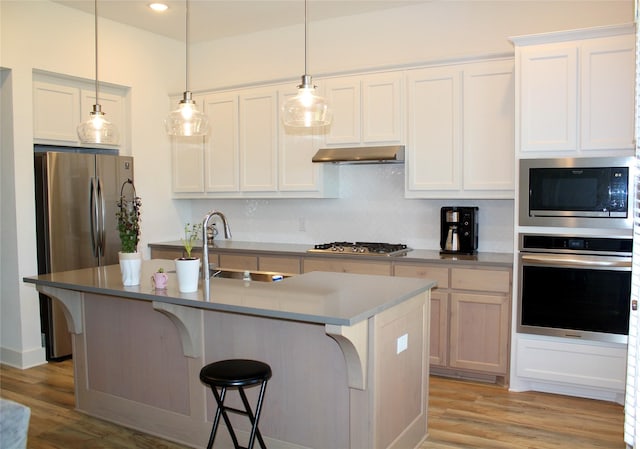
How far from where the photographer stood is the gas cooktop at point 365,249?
4.43m

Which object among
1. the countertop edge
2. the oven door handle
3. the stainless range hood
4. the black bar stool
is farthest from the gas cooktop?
the black bar stool

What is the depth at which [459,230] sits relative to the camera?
4520 mm

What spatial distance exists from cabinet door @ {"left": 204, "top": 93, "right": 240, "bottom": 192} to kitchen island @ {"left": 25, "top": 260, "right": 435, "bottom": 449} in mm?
2035

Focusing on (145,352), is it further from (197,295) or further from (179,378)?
(197,295)

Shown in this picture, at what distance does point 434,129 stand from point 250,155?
1829 mm

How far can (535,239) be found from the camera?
379 centimetres

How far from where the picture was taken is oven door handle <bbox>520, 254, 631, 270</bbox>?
3543 millimetres

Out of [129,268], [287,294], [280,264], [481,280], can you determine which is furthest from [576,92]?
[129,268]

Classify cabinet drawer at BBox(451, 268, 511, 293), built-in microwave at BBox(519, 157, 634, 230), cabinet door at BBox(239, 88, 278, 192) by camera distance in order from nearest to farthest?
built-in microwave at BBox(519, 157, 634, 230) → cabinet drawer at BBox(451, 268, 511, 293) → cabinet door at BBox(239, 88, 278, 192)

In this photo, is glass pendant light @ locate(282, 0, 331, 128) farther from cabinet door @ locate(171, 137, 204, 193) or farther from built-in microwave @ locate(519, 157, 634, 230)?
cabinet door @ locate(171, 137, 204, 193)

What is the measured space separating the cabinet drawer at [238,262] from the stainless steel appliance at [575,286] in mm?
2275

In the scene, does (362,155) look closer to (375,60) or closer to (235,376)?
(375,60)

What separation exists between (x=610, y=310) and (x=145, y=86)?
455 centimetres

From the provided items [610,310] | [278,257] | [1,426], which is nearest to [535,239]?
[610,310]
